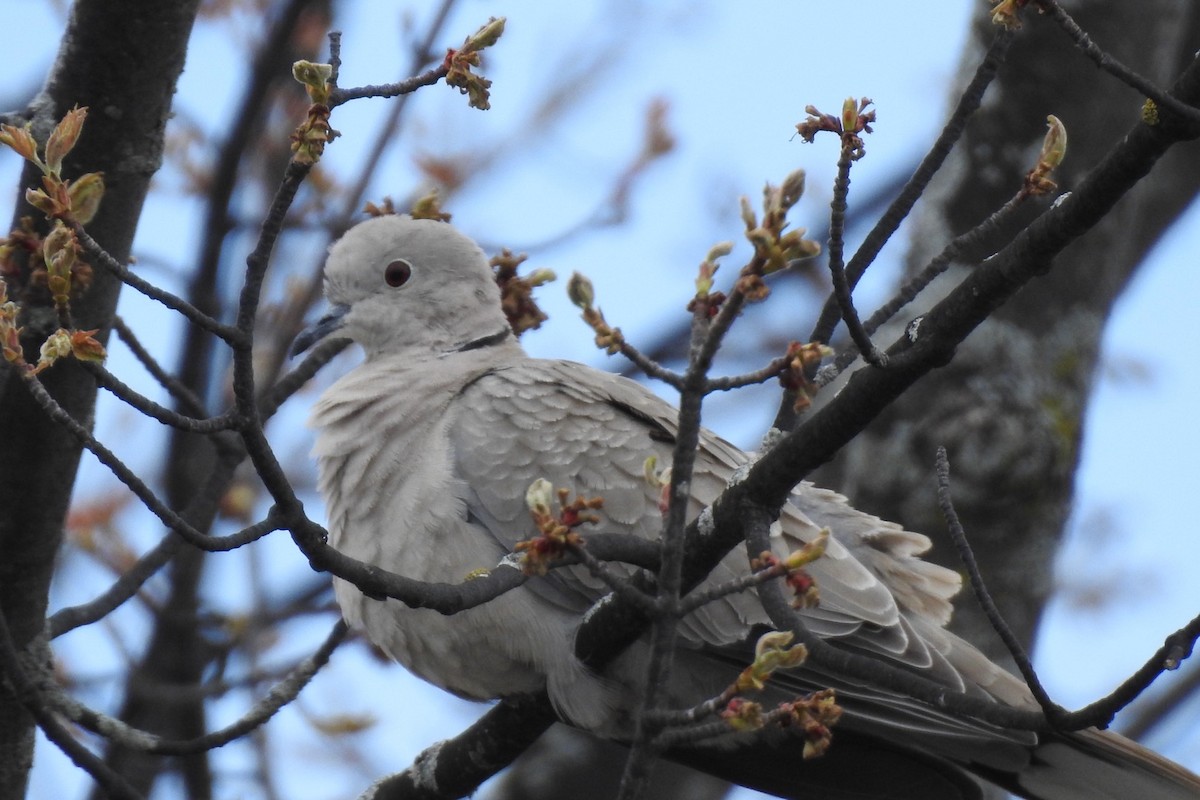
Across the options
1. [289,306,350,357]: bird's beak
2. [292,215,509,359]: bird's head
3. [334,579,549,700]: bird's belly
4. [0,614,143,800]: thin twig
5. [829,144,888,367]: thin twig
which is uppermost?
[292,215,509,359]: bird's head

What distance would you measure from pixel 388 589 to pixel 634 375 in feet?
8.79

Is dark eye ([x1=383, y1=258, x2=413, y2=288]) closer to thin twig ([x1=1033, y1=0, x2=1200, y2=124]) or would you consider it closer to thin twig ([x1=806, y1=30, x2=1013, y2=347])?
thin twig ([x1=806, y1=30, x2=1013, y2=347])

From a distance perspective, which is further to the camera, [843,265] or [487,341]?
[487,341]

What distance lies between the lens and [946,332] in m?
2.03

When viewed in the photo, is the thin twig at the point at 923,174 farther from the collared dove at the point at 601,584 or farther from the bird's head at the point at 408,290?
the bird's head at the point at 408,290

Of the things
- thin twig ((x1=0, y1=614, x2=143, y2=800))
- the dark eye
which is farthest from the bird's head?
thin twig ((x1=0, y1=614, x2=143, y2=800))

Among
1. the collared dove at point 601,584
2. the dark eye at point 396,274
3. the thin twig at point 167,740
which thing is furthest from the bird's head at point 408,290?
the thin twig at point 167,740

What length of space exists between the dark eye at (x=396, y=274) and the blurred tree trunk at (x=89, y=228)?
1141mm

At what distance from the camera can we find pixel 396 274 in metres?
4.20

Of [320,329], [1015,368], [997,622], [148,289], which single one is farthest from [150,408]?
[1015,368]

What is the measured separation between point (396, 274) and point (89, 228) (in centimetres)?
127

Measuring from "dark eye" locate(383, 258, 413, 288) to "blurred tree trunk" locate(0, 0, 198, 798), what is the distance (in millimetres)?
1141

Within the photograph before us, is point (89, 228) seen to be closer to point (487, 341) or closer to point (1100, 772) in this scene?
point (487, 341)

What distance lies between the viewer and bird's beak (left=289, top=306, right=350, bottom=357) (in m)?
3.89
